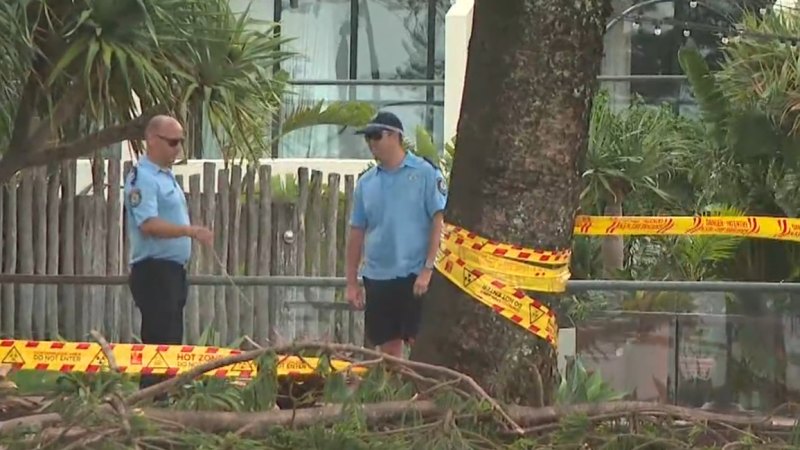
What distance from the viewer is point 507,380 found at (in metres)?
A: 4.90

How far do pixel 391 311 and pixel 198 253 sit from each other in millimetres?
3226

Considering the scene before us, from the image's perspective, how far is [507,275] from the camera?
4.91 m

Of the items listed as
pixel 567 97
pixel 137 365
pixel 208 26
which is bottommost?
pixel 137 365

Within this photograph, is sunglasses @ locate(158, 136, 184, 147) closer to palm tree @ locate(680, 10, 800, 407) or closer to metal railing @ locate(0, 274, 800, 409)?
metal railing @ locate(0, 274, 800, 409)

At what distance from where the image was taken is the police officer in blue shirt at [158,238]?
703 centimetres

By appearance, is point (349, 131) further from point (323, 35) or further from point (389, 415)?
point (389, 415)

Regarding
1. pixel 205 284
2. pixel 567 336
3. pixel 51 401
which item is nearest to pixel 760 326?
pixel 567 336

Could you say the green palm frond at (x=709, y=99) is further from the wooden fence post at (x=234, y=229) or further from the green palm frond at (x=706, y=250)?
the wooden fence post at (x=234, y=229)

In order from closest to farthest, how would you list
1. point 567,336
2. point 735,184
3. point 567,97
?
point 567,97 → point 567,336 → point 735,184

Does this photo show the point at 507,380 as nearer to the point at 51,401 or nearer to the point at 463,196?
the point at 463,196

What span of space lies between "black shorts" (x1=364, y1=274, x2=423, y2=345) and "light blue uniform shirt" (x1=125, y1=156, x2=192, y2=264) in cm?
99

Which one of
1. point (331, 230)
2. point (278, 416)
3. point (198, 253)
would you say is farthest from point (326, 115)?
point (278, 416)

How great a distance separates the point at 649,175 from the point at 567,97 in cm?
844

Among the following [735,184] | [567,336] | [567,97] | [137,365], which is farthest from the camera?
[735,184]
